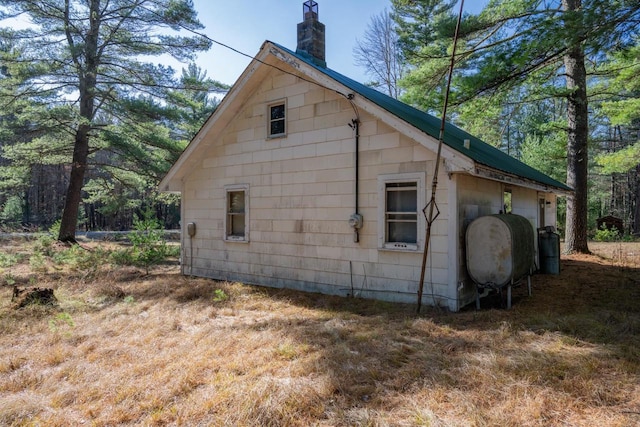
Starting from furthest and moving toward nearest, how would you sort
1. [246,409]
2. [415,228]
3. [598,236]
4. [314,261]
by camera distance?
1. [598,236]
2. [314,261]
3. [415,228]
4. [246,409]

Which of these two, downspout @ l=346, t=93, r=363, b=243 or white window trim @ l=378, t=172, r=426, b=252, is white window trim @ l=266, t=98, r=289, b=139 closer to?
downspout @ l=346, t=93, r=363, b=243

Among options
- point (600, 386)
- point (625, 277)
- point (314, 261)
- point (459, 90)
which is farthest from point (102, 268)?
point (625, 277)

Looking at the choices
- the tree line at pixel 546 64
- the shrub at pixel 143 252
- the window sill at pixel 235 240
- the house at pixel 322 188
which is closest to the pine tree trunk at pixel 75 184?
the shrub at pixel 143 252

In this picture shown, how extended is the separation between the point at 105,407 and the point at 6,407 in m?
0.83

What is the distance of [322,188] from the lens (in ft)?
25.6

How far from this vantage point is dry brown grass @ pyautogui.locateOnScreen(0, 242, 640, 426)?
9.87 ft

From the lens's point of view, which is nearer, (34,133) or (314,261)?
(314,261)

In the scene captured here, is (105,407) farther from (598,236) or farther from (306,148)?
(598,236)

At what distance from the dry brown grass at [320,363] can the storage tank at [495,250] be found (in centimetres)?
59

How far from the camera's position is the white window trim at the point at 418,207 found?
6566mm

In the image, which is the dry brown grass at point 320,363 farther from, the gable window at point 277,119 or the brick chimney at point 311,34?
the brick chimney at point 311,34

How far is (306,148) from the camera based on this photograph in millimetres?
8070

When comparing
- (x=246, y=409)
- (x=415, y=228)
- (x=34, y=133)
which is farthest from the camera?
(x=34, y=133)

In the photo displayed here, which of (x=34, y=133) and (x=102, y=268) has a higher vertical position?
(x=34, y=133)
